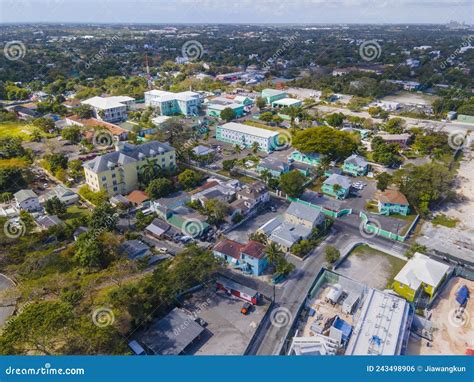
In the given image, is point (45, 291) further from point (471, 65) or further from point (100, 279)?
point (471, 65)

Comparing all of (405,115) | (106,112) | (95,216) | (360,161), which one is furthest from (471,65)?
(95,216)

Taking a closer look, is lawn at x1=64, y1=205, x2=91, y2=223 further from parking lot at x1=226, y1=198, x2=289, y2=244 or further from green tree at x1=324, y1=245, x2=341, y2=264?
green tree at x1=324, y1=245, x2=341, y2=264

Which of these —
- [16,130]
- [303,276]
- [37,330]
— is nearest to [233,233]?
[303,276]

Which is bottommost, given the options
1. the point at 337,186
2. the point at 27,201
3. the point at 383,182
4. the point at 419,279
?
the point at 27,201

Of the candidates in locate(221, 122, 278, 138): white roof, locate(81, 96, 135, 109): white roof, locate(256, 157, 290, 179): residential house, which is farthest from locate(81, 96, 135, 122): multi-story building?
locate(256, 157, 290, 179): residential house

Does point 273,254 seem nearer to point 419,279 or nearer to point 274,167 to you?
point 419,279
